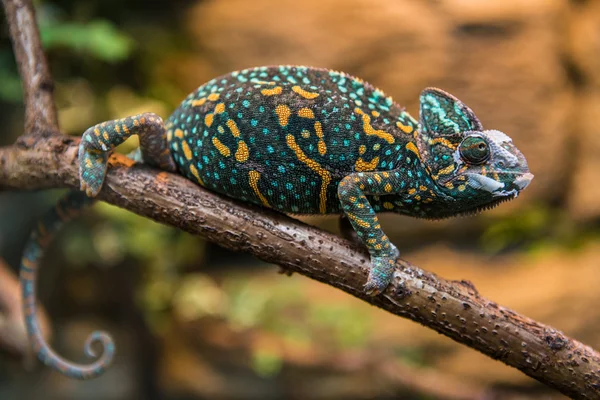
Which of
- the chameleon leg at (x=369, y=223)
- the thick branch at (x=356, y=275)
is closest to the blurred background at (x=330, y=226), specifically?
the thick branch at (x=356, y=275)

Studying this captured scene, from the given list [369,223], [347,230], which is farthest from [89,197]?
[369,223]

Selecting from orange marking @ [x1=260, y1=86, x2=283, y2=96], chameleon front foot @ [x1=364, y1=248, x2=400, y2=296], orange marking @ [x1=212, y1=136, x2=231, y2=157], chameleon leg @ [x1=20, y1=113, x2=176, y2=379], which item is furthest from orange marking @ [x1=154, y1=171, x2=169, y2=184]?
chameleon front foot @ [x1=364, y1=248, x2=400, y2=296]

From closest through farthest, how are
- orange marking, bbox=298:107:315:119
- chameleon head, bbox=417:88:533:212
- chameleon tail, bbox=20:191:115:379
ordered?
chameleon head, bbox=417:88:533:212
orange marking, bbox=298:107:315:119
chameleon tail, bbox=20:191:115:379

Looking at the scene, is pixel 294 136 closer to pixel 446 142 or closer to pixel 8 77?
pixel 446 142

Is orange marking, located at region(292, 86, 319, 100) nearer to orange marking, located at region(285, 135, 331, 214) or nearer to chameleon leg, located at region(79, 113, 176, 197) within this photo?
orange marking, located at region(285, 135, 331, 214)

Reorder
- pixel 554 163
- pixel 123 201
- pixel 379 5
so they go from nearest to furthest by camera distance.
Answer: pixel 123 201
pixel 379 5
pixel 554 163

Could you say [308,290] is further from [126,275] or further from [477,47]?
[477,47]

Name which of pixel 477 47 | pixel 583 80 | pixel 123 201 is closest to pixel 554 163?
Result: pixel 583 80
